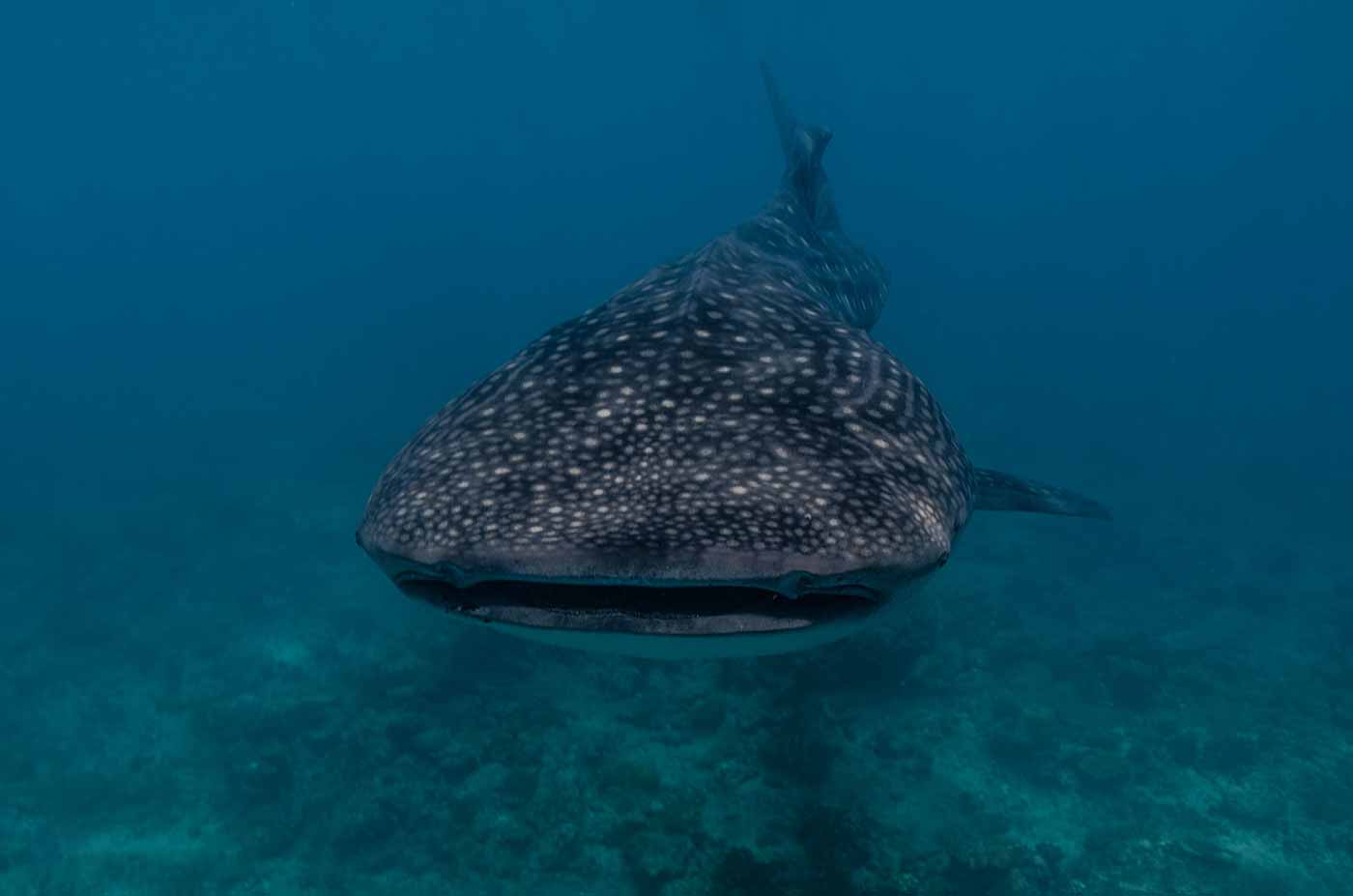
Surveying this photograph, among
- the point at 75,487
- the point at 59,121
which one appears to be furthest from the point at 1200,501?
the point at 59,121

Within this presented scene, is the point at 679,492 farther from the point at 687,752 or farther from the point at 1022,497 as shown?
the point at 687,752

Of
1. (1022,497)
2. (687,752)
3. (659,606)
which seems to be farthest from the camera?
(687,752)

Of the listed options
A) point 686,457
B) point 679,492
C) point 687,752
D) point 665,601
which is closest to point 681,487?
point 679,492

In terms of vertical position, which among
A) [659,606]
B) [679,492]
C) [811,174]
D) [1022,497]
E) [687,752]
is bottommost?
[687,752]

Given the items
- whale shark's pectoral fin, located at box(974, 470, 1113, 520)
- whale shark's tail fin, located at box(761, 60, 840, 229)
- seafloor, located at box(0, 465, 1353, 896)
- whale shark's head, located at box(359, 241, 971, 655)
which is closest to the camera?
whale shark's head, located at box(359, 241, 971, 655)

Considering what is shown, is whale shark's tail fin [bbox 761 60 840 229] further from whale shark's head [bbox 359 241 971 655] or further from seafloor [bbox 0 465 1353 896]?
whale shark's head [bbox 359 241 971 655]

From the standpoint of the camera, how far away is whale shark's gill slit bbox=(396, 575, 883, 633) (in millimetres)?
3062

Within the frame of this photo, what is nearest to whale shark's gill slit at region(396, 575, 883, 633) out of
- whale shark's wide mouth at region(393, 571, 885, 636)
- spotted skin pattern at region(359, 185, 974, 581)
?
whale shark's wide mouth at region(393, 571, 885, 636)

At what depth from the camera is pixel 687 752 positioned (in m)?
9.10

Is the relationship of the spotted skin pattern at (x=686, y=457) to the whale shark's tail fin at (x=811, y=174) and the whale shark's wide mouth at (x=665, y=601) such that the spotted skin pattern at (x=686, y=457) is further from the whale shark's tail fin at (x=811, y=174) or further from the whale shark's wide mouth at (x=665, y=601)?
the whale shark's tail fin at (x=811, y=174)

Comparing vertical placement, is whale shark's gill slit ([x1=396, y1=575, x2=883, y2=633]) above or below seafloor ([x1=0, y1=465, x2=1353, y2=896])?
above

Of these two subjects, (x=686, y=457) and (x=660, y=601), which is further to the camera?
(x=686, y=457)

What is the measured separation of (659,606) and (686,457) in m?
Result: 0.70

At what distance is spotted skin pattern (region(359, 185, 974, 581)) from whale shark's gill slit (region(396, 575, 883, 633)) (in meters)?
0.19
